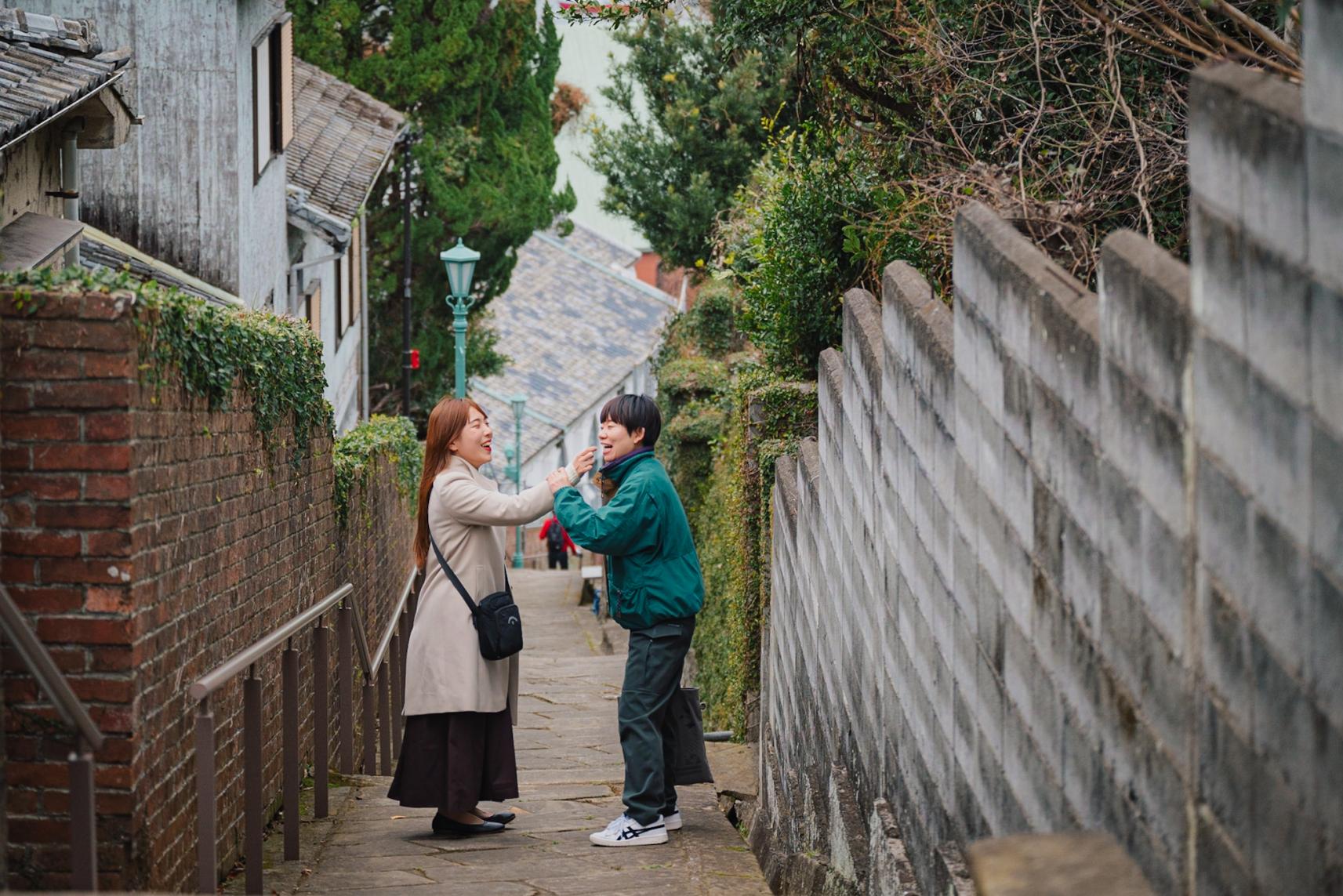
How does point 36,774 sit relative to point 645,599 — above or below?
below

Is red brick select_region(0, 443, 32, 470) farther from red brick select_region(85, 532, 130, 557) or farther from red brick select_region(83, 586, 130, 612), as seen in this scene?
red brick select_region(83, 586, 130, 612)

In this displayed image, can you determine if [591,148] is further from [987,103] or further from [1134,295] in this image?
[1134,295]

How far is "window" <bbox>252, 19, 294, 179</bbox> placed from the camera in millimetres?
14562

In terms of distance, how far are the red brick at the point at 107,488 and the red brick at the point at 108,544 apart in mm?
99

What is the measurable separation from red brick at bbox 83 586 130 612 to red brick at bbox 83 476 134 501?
249mm

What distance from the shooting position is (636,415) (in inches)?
244

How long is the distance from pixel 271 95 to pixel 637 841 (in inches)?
445

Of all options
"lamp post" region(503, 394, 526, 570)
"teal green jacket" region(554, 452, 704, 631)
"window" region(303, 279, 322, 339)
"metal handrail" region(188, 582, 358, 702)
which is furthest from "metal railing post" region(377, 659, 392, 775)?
"lamp post" region(503, 394, 526, 570)

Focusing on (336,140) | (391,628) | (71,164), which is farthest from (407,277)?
(391,628)

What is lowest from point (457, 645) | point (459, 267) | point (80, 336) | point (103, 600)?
point (457, 645)

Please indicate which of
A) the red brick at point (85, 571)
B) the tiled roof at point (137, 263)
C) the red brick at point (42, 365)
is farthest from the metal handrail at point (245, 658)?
the tiled roof at point (137, 263)

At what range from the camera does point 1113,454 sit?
252 cm

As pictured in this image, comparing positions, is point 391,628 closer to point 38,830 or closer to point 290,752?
point 290,752

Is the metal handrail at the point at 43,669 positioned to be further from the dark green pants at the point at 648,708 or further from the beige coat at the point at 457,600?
the dark green pants at the point at 648,708
